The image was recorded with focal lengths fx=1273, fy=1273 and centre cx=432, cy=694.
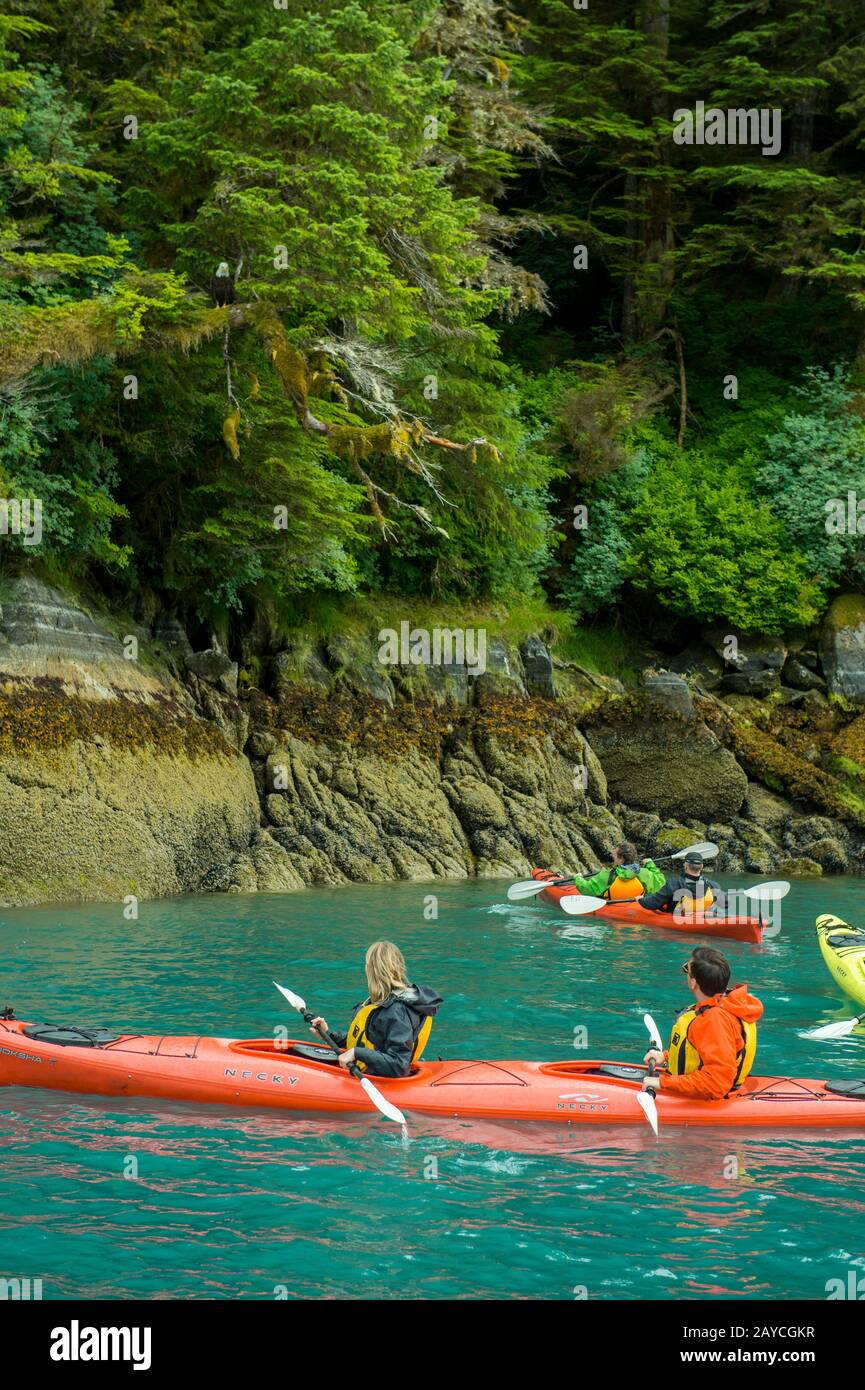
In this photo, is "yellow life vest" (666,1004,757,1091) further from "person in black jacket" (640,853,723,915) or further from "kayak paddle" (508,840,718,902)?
"kayak paddle" (508,840,718,902)

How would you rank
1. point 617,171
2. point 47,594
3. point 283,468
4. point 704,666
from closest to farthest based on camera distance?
point 47,594 → point 283,468 → point 704,666 → point 617,171

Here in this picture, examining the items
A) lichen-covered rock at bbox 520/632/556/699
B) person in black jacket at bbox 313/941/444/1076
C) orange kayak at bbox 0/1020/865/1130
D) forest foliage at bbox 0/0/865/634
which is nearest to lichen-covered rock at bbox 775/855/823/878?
lichen-covered rock at bbox 520/632/556/699

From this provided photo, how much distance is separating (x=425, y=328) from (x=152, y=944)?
12.0m

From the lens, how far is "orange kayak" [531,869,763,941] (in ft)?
46.0

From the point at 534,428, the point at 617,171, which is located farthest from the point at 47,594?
the point at 617,171

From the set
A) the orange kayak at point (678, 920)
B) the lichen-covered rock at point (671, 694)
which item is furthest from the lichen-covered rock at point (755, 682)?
the orange kayak at point (678, 920)

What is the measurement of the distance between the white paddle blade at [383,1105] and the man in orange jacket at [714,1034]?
1.42 m

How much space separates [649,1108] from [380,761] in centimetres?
1197

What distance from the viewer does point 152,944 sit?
12.6 m

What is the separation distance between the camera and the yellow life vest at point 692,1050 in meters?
7.41

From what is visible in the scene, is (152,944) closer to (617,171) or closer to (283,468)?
(283,468)

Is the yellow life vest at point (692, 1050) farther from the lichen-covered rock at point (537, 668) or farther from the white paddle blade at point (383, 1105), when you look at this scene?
the lichen-covered rock at point (537, 668)

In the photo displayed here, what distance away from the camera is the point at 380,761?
18.9 meters
